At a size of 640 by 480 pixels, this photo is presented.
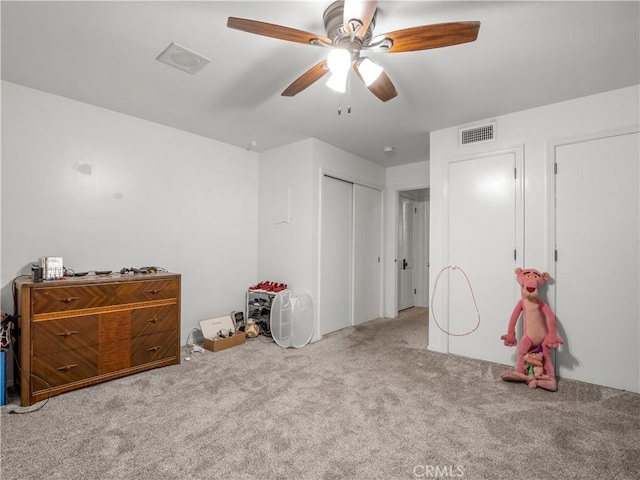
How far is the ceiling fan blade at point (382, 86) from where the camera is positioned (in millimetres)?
1950

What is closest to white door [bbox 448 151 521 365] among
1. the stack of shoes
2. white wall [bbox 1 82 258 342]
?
the stack of shoes

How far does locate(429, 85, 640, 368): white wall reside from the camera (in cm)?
265

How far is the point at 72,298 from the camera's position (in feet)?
8.03

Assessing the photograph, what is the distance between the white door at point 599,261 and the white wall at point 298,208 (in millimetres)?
2418

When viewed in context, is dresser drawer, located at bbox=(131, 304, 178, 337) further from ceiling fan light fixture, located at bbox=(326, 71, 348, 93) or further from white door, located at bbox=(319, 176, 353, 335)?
ceiling fan light fixture, located at bbox=(326, 71, 348, 93)

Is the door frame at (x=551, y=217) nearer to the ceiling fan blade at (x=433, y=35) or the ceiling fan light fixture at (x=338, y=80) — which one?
the ceiling fan blade at (x=433, y=35)

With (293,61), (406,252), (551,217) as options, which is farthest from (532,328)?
(406,252)

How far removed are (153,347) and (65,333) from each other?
0.69 metres

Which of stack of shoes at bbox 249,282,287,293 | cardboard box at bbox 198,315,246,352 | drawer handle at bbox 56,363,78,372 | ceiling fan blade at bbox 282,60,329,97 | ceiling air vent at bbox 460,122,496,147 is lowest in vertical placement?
cardboard box at bbox 198,315,246,352

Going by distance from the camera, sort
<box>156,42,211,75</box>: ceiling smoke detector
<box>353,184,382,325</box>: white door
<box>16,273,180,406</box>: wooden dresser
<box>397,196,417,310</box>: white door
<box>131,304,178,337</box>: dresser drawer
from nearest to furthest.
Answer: <box>156,42,211,75</box>: ceiling smoke detector < <box>16,273,180,406</box>: wooden dresser < <box>131,304,178,337</box>: dresser drawer < <box>353,184,382,325</box>: white door < <box>397,196,417,310</box>: white door

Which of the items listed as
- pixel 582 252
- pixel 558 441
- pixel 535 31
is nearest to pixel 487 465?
pixel 558 441

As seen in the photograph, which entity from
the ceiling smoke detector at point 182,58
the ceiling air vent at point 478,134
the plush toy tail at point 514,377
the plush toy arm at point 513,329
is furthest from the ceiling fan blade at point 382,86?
the plush toy tail at point 514,377

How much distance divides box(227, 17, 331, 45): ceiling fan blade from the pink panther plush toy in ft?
8.38

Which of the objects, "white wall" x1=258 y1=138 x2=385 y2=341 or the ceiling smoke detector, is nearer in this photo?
the ceiling smoke detector
